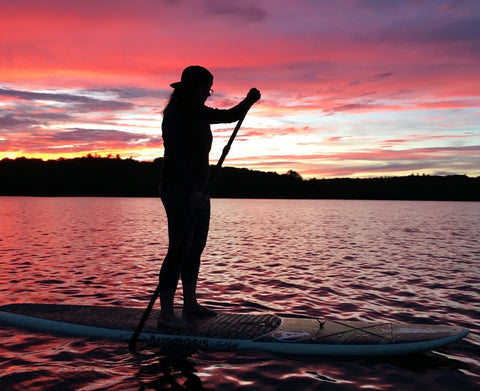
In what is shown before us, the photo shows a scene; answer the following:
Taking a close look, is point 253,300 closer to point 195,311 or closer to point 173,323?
point 195,311

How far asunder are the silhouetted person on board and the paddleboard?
1.33 ft

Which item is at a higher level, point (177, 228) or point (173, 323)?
point (177, 228)

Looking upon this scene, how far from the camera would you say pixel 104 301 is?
373 inches

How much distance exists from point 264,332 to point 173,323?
124cm

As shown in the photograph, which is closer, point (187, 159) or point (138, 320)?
point (187, 159)

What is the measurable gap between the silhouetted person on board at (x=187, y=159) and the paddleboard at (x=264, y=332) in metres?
0.41

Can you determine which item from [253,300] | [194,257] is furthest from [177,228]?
[253,300]

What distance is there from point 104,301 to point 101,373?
4414mm

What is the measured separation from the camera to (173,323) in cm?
621

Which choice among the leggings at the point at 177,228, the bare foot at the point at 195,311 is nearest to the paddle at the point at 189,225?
the leggings at the point at 177,228

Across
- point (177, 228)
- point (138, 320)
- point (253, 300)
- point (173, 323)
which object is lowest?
point (253, 300)


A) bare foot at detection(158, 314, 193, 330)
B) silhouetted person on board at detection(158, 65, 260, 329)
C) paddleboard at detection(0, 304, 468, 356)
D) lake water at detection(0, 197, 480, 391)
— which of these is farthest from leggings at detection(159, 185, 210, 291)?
lake water at detection(0, 197, 480, 391)

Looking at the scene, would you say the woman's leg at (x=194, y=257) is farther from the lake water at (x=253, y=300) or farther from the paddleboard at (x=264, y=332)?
the lake water at (x=253, y=300)

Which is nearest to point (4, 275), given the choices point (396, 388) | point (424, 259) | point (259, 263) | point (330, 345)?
point (259, 263)
